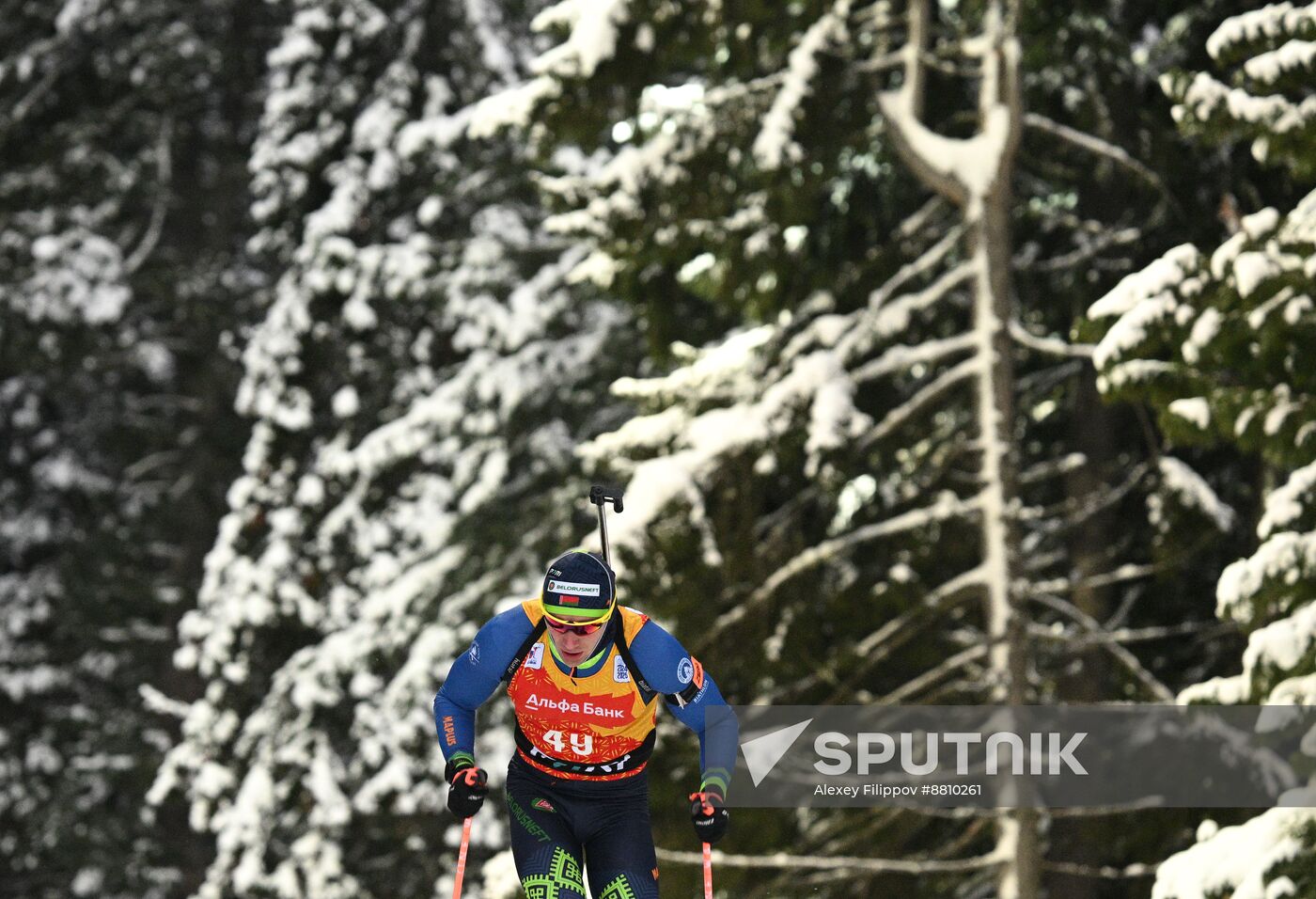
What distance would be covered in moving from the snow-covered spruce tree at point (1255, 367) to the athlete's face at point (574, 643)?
293 cm

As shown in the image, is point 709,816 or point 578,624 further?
point 709,816

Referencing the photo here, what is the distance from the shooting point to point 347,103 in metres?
18.3

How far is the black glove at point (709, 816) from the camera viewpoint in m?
5.75

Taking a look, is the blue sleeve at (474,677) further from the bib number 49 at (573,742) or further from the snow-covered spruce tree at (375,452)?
the snow-covered spruce tree at (375,452)

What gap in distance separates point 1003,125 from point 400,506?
28.5ft

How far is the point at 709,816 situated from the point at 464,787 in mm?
843

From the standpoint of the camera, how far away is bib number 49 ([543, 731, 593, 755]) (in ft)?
20.2

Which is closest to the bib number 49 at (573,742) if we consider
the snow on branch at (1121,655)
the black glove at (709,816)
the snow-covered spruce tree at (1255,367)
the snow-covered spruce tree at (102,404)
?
the black glove at (709,816)

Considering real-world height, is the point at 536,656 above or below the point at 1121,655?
above

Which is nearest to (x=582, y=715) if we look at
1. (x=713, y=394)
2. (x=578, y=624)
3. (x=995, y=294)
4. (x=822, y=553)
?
(x=578, y=624)

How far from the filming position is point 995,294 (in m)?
10.9

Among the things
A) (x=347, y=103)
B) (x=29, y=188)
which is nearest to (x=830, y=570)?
(x=347, y=103)

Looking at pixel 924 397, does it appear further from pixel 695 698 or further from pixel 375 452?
pixel 375 452

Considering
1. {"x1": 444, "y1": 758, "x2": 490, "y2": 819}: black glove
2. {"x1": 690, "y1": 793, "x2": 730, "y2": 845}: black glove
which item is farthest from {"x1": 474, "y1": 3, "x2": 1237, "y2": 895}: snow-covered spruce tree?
{"x1": 690, "y1": 793, "x2": 730, "y2": 845}: black glove
